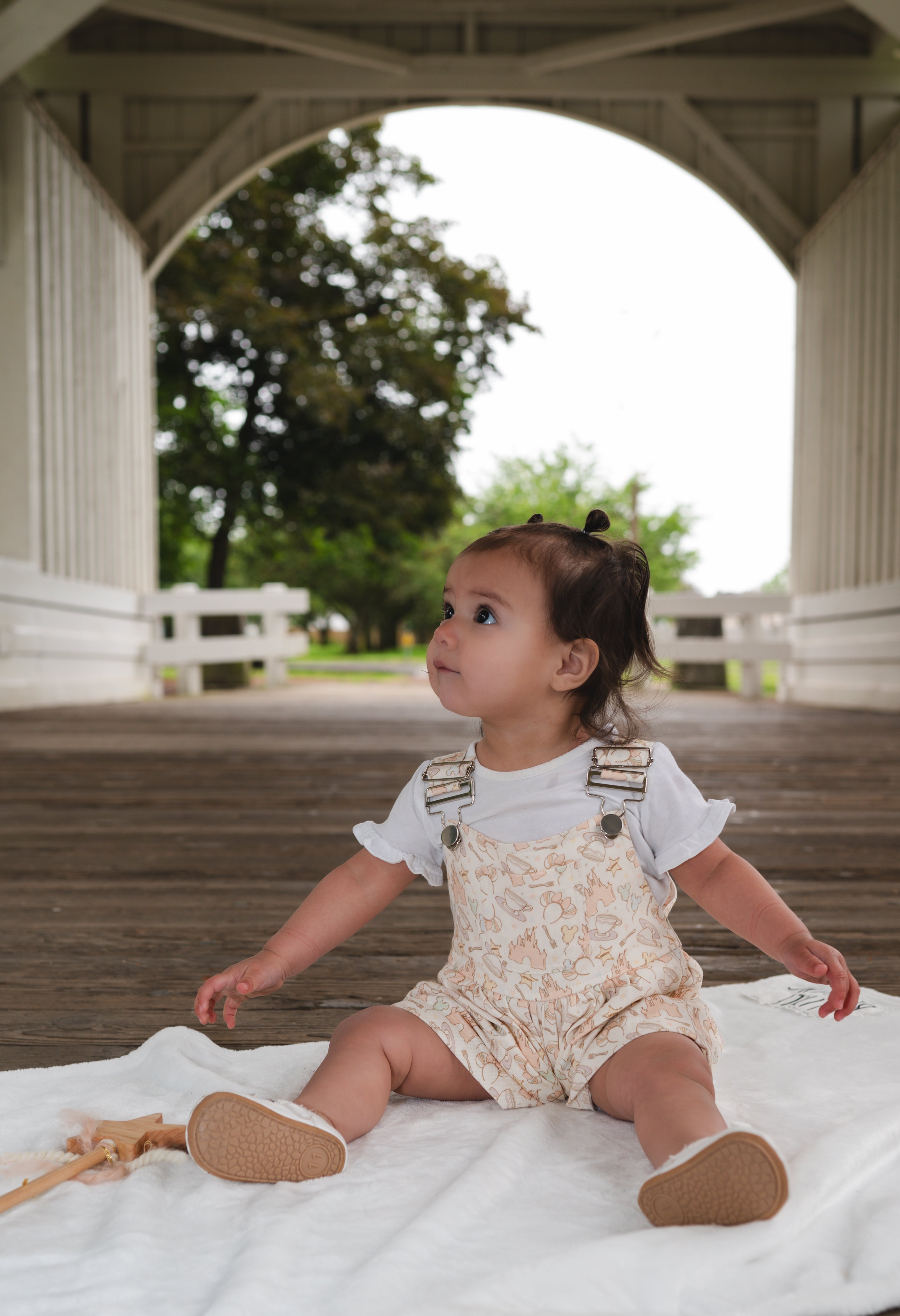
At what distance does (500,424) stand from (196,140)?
24977mm

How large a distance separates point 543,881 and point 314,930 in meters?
0.26

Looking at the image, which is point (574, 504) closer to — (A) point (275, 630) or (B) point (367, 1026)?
(A) point (275, 630)

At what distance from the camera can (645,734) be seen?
4.55ft

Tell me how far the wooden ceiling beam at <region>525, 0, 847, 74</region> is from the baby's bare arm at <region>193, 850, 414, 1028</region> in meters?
7.11

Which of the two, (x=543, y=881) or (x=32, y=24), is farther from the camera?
(x=32, y=24)

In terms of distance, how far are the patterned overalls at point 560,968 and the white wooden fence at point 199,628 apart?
7671 millimetres

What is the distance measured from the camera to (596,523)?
127 centimetres

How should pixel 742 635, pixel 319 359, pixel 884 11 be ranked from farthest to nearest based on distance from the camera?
pixel 319 359 → pixel 742 635 → pixel 884 11

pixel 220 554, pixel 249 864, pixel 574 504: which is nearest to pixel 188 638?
pixel 220 554

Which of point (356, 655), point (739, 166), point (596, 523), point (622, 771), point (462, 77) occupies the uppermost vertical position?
point (462, 77)

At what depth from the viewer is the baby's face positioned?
3.89 ft

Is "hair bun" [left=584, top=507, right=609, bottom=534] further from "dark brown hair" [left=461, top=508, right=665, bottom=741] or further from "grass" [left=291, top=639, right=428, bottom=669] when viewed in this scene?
"grass" [left=291, top=639, right=428, bottom=669]

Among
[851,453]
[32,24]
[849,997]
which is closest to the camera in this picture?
[849,997]

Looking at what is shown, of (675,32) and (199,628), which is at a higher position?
(675,32)
